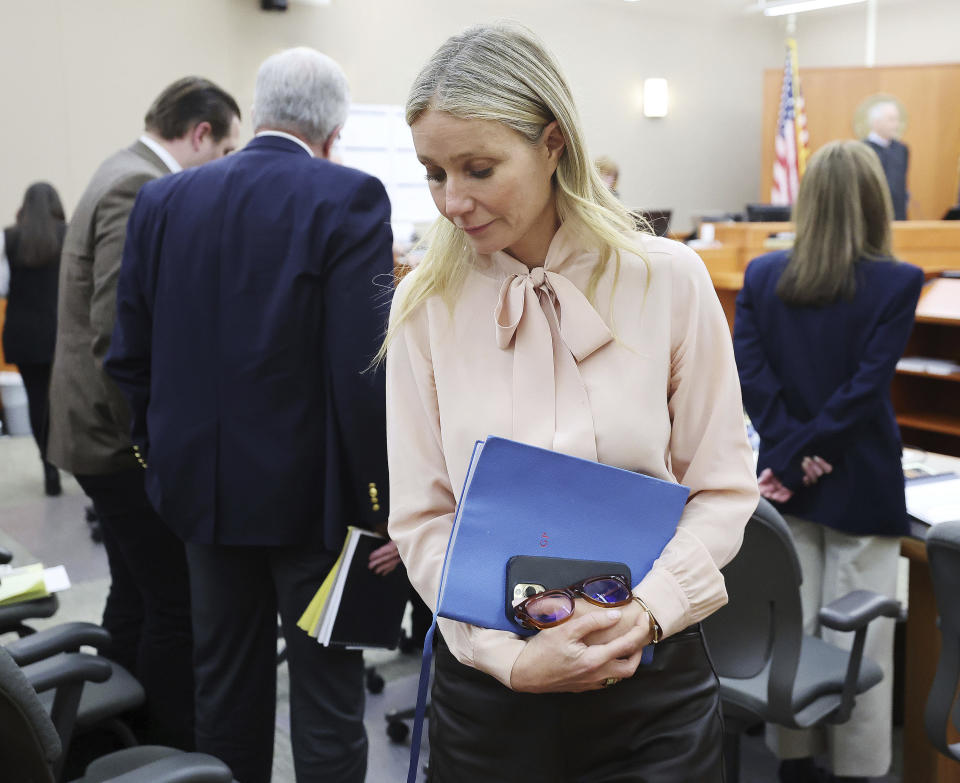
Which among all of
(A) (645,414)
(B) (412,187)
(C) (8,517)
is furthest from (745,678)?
(B) (412,187)

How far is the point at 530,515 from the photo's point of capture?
1038mm

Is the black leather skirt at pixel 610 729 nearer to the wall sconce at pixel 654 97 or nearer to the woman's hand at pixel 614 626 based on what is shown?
the woman's hand at pixel 614 626

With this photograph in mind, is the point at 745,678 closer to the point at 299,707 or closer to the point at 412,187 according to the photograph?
the point at 299,707

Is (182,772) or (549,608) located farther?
(182,772)

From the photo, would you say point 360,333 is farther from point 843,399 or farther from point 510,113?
point 843,399

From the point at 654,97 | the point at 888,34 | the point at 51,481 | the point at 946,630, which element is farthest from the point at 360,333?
the point at 888,34

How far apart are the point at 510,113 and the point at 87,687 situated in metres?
1.61

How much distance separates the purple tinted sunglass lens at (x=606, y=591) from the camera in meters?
1.03

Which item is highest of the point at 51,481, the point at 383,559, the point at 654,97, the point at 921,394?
the point at 654,97

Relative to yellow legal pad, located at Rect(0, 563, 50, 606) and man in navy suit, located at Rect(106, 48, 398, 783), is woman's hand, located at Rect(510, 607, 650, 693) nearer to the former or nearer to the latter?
man in navy suit, located at Rect(106, 48, 398, 783)

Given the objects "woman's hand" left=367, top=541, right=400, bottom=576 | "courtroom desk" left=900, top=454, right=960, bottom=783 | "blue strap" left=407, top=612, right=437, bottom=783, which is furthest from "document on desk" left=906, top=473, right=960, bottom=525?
"blue strap" left=407, top=612, right=437, bottom=783

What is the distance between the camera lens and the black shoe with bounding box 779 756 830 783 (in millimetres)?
2428

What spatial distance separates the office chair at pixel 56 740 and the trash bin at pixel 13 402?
19.0 ft

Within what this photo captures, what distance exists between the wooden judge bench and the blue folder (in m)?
1.44
